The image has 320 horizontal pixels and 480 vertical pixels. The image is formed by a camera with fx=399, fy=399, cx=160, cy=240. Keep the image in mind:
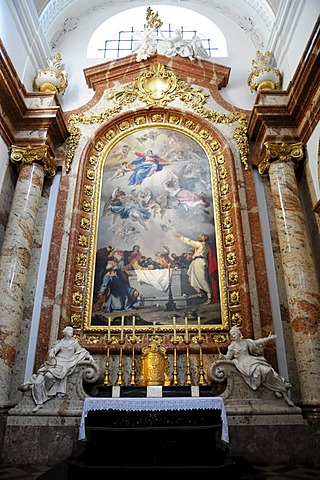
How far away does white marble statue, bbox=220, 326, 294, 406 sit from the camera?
546cm

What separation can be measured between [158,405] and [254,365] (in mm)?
1651

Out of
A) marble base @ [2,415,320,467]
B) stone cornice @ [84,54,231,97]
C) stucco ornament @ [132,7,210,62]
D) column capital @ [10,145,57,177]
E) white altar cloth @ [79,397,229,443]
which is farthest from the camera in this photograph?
stucco ornament @ [132,7,210,62]

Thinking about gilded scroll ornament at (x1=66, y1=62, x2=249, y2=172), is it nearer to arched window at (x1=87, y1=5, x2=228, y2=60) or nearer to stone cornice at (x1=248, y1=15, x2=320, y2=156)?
stone cornice at (x1=248, y1=15, x2=320, y2=156)

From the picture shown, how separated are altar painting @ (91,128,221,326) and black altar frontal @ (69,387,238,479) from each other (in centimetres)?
186

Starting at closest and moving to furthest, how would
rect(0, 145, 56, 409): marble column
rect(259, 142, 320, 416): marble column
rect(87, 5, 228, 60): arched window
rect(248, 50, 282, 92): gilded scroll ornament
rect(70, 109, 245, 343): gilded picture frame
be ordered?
rect(259, 142, 320, 416): marble column, rect(0, 145, 56, 409): marble column, rect(70, 109, 245, 343): gilded picture frame, rect(248, 50, 282, 92): gilded scroll ornament, rect(87, 5, 228, 60): arched window

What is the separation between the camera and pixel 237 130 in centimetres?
807

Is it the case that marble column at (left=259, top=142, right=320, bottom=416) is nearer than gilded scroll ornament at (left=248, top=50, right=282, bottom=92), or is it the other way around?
marble column at (left=259, top=142, right=320, bottom=416)

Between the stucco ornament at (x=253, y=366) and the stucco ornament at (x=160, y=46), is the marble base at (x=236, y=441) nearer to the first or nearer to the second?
the stucco ornament at (x=253, y=366)

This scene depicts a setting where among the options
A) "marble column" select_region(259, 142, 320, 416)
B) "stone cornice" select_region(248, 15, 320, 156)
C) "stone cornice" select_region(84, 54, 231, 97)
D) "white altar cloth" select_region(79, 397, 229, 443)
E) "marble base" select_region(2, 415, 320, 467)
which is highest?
"stone cornice" select_region(84, 54, 231, 97)

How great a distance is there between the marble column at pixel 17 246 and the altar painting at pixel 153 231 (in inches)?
46.4

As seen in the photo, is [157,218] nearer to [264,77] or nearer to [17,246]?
[17,246]

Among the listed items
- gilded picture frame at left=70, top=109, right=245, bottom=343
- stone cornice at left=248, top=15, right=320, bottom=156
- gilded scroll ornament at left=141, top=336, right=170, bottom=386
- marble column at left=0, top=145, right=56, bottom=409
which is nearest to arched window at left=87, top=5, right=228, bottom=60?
gilded picture frame at left=70, top=109, right=245, bottom=343

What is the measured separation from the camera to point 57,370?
5551mm

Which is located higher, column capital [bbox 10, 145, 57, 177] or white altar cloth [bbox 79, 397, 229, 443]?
column capital [bbox 10, 145, 57, 177]
